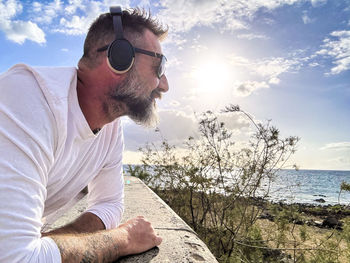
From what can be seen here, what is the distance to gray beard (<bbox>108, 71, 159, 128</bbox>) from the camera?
177cm

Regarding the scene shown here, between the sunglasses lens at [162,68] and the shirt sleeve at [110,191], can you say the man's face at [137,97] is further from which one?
the shirt sleeve at [110,191]

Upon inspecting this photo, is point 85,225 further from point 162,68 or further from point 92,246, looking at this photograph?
point 162,68

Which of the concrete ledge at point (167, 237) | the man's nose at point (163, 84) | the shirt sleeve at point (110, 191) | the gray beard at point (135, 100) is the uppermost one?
the man's nose at point (163, 84)

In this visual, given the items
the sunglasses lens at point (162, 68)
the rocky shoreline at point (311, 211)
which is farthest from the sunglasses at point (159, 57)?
the rocky shoreline at point (311, 211)

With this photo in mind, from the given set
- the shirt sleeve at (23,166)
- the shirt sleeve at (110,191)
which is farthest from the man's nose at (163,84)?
the shirt sleeve at (23,166)

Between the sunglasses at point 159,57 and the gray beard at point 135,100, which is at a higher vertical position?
the sunglasses at point 159,57

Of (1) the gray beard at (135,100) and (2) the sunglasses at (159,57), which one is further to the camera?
(2) the sunglasses at (159,57)

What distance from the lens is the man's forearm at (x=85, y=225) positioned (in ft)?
4.76

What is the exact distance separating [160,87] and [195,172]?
2705mm

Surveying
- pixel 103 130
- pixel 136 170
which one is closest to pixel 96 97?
pixel 103 130

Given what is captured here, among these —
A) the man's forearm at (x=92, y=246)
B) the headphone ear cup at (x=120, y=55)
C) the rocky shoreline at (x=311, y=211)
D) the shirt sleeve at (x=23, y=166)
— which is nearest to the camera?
the shirt sleeve at (x=23, y=166)

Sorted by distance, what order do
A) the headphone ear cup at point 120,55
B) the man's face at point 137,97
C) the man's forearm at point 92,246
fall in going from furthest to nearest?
1. the man's face at point 137,97
2. the headphone ear cup at point 120,55
3. the man's forearm at point 92,246

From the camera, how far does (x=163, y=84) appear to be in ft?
6.90

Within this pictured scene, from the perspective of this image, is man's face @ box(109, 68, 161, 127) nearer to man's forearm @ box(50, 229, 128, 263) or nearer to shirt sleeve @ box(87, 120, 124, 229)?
shirt sleeve @ box(87, 120, 124, 229)
